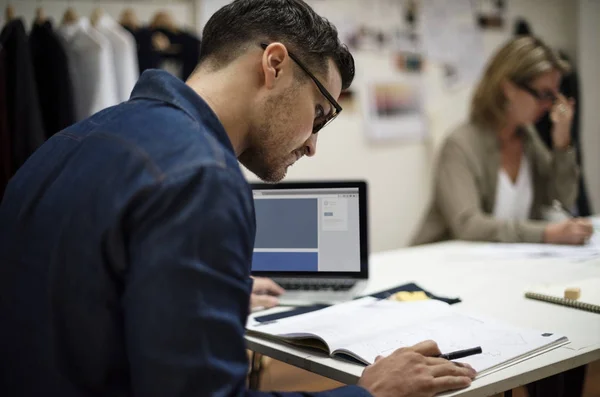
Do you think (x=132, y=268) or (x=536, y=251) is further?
(x=536, y=251)

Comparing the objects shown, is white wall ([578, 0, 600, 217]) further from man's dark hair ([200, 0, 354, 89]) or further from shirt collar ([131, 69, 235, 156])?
shirt collar ([131, 69, 235, 156])

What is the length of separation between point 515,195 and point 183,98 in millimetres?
2094

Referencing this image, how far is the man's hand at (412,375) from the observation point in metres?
1.03

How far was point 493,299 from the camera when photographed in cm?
163

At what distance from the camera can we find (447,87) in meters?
3.92

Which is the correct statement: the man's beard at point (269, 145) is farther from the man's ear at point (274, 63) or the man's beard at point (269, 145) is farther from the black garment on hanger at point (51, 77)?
the black garment on hanger at point (51, 77)

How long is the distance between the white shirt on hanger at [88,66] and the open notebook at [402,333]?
57.1 inches

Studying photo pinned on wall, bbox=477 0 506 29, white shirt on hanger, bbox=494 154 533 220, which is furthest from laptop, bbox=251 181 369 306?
photo pinned on wall, bbox=477 0 506 29

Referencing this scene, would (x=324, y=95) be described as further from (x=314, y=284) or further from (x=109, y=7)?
(x=109, y=7)

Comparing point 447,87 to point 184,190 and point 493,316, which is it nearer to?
point 493,316

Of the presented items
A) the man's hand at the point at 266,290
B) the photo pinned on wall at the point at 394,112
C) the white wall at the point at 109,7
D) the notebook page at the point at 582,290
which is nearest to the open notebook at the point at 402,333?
the man's hand at the point at 266,290

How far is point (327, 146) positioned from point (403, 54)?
0.71 metres

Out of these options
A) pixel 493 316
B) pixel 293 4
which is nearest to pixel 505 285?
pixel 493 316

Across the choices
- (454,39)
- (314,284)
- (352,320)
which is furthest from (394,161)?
(352,320)
